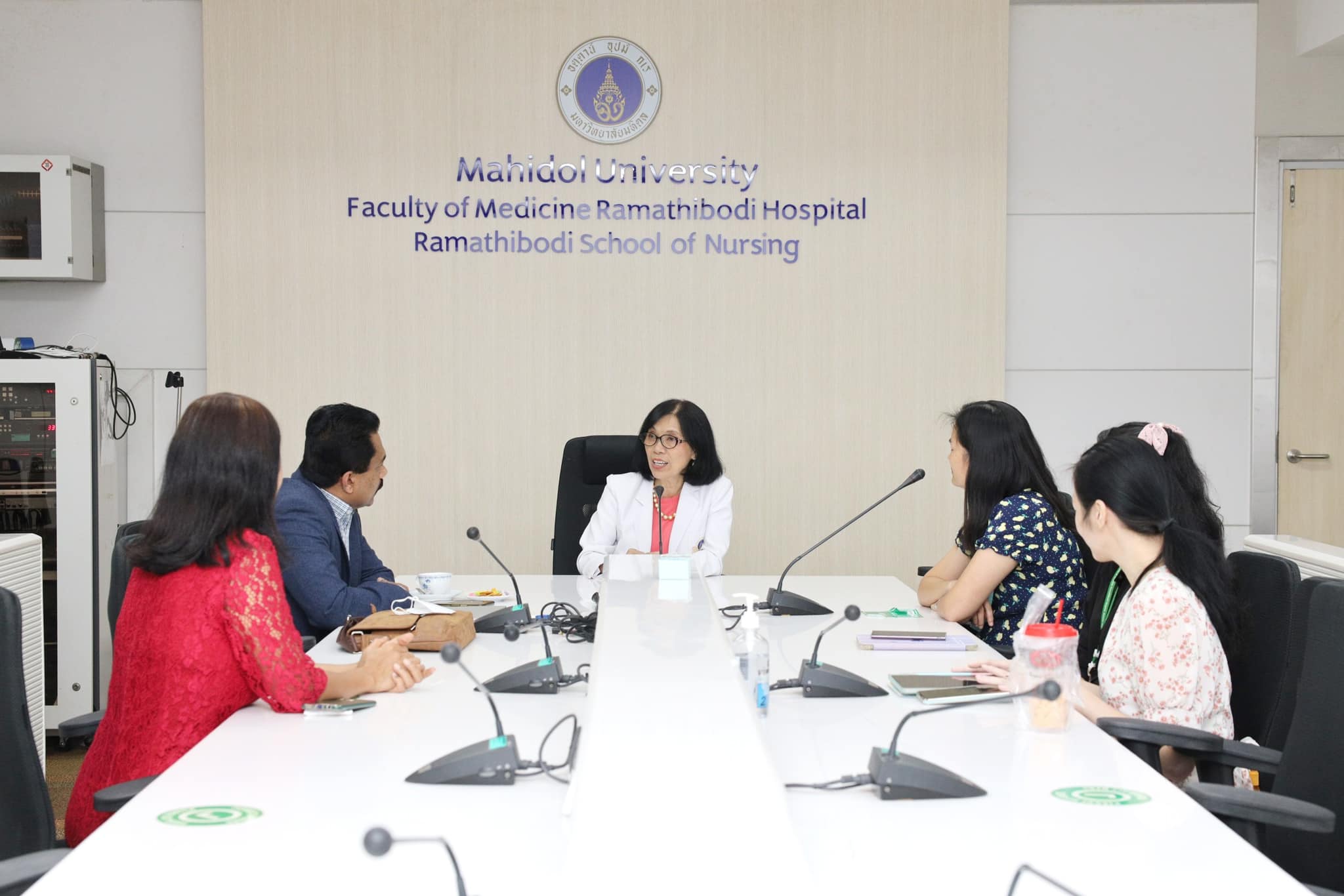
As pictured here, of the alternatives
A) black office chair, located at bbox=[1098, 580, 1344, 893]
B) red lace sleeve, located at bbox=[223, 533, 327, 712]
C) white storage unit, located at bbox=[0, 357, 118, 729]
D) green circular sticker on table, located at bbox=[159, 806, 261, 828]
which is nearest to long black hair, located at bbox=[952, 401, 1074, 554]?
black office chair, located at bbox=[1098, 580, 1344, 893]

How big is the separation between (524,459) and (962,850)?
3.63 m

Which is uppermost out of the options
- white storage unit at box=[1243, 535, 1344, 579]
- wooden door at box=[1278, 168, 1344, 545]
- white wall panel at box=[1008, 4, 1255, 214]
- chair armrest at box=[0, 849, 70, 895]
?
white wall panel at box=[1008, 4, 1255, 214]

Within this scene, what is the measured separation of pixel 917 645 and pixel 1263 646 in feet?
2.39

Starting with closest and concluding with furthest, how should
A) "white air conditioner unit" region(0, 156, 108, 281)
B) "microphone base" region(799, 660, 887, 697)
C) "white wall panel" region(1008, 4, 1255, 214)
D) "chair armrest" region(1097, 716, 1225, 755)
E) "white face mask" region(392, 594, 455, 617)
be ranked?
"chair armrest" region(1097, 716, 1225, 755) → "microphone base" region(799, 660, 887, 697) → "white face mask" region(392, 594, 455, 617) → "white air conditioner unit" region(0, 156, 108, 281) → "white wall panel" region(1008, 4, 1255, 214)

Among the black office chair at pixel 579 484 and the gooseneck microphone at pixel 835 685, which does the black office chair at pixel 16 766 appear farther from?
the black office chair at pixel 579 484

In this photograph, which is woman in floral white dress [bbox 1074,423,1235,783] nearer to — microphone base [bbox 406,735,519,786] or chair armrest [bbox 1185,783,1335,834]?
chair armrest [bbox 1185,783,1335,834]

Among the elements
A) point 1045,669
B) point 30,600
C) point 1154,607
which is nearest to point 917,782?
point 1045,669

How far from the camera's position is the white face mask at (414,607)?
9.20 ft

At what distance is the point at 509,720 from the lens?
79.6 inches

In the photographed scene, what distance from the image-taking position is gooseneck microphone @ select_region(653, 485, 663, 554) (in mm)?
3523

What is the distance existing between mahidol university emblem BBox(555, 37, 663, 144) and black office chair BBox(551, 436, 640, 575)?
4.96ft

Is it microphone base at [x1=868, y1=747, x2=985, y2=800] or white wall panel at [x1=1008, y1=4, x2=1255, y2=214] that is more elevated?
white wall panel at [x1=1008, y1=4, x2=1255, y2=214]

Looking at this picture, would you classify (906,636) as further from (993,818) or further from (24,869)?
(24,869)

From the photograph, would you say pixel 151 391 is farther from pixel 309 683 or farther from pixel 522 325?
pixel 309 683
